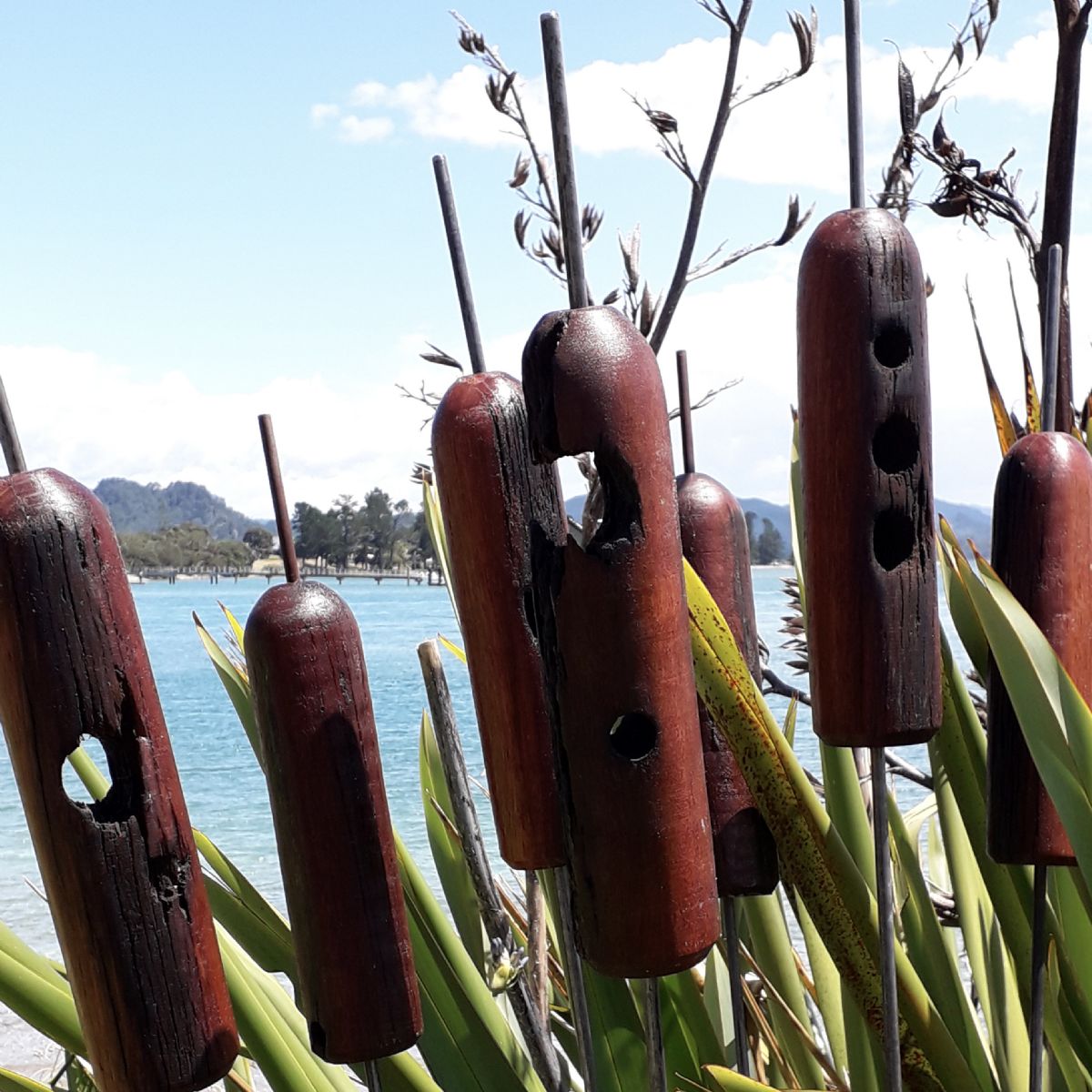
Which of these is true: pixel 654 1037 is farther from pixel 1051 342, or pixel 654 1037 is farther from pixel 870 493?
pixel 1051 342

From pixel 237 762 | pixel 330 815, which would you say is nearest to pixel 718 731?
pixel 330 815

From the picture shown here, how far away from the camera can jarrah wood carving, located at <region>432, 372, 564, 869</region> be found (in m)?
0.68

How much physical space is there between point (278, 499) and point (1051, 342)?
0.45 metres

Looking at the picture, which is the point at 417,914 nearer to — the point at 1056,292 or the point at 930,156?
the point at 1056,292

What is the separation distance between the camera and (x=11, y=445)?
0.65m

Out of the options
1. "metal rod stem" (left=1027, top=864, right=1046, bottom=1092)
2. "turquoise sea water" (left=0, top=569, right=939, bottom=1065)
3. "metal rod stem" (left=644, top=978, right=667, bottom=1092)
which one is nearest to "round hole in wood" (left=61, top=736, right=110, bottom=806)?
"turquoise sea water" (left=0, top=569, right=939, bottom=1065)

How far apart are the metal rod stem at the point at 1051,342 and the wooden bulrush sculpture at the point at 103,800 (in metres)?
0.53

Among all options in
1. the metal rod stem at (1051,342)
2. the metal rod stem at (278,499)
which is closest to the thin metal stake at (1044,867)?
the metal rod stem at (1051,342)

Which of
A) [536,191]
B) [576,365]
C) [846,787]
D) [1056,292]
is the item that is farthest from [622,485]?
[536,191]

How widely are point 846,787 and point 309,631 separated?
1.87 feet

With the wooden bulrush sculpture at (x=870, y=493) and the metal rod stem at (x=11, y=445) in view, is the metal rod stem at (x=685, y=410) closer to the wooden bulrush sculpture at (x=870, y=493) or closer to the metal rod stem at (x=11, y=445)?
the wooden bulrush sculpture at (x=870, y=493)

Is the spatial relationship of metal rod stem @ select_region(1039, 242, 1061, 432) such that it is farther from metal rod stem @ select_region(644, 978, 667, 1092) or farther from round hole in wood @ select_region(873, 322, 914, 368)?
metal rod stem @ select_region(644, 978, 667, 1092)

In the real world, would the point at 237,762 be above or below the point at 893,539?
below

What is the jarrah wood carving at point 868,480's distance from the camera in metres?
0.71
